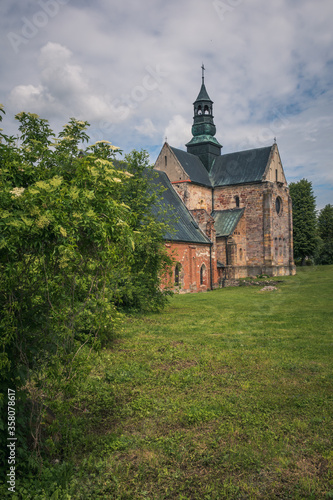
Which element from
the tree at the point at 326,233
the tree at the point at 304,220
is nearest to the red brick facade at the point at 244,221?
the tree at the point at 304,220

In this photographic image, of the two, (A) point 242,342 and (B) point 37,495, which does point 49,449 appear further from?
(A) point 242,342

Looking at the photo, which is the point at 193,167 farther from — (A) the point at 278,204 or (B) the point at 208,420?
(B) the point at 208,420

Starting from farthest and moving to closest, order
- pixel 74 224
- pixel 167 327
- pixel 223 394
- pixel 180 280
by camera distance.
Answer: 1. pixel 180 280
2. pixel 167 327
3. pixel 223 394
4. pixel 74 224

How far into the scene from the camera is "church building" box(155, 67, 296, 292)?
3366 centimetres

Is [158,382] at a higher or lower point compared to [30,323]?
lower

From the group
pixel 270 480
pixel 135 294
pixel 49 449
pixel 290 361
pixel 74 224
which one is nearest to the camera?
pixel 74 224

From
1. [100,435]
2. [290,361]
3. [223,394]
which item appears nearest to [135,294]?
[290,361]

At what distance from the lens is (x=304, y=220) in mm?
57031

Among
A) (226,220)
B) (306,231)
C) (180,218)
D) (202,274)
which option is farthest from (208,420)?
(306,231)

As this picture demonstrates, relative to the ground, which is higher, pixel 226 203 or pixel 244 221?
pixel 226 203

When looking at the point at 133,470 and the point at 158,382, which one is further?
the point at 158,382

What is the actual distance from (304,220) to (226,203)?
2135 cm

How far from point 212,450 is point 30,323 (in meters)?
3.16

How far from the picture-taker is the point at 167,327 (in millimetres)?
13789
